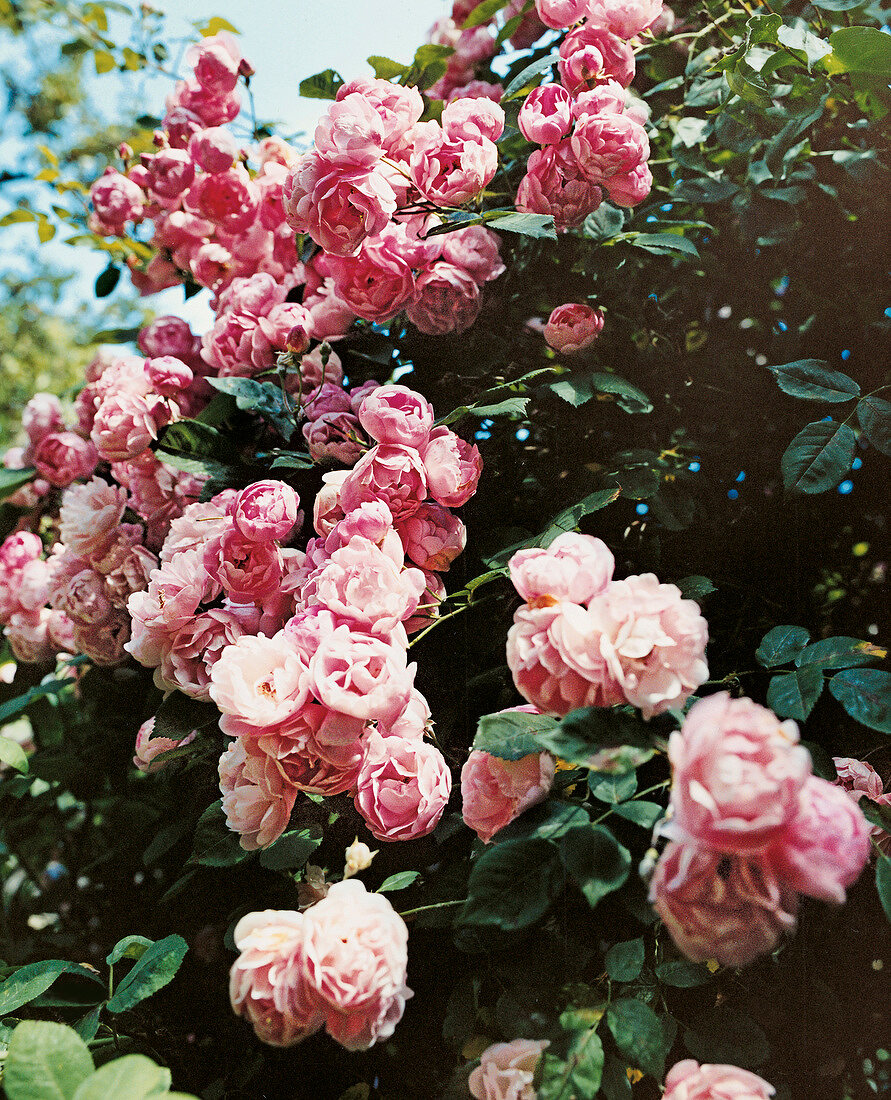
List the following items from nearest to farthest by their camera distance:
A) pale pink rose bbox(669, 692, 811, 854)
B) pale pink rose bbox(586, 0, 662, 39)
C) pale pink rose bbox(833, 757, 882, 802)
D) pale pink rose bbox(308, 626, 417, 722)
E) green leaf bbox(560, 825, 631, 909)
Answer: pale pink rose bbox(669, 692, 811, 854), green leaf bbox(560, 825, 631, 909), pale pink rose bbox(308, 626, 417, 722), pale pink rose bbox(833, 757, 882, 802), pale pink rose bbox(586, 0, 662, 39)

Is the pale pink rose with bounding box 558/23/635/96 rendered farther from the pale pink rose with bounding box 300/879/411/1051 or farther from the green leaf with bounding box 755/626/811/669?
the pale pink rose with bounding box 300/879/411/1051

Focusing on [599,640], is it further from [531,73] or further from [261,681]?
[531,73]

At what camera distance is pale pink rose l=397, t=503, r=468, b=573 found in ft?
2.96

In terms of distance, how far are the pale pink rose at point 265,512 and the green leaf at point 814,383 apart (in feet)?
1.99

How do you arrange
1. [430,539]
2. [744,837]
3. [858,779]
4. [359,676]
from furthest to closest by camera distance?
[430,539]
[858,779]
[359,676]
[744,837]

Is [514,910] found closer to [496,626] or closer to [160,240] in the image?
[496,626]

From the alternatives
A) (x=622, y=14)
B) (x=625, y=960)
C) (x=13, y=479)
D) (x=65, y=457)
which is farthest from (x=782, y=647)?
(x=13, y=479)

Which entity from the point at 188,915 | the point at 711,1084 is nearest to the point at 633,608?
the point at 711,1084

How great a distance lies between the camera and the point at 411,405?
2.92 feet

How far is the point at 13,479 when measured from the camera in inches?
64.2

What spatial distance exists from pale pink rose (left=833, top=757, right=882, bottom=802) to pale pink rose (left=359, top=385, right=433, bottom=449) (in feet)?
1.92

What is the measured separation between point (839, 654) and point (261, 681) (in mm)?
567

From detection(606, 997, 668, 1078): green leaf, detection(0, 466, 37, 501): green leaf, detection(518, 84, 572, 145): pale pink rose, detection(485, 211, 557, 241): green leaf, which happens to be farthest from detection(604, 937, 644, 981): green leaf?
detection(0, 466, 37, 501): green leaf

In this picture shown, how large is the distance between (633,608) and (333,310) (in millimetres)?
740
